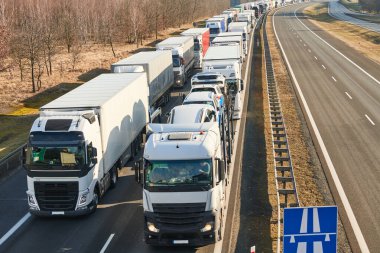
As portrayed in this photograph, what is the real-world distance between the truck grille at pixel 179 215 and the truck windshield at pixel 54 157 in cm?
406

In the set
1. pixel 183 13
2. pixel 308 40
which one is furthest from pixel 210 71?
pixel 183 13

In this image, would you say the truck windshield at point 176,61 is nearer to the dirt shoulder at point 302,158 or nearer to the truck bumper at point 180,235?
the dirt shoulder at point 302,158

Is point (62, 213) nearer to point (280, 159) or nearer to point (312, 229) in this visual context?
point (280, 159)

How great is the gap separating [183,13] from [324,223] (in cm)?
10713

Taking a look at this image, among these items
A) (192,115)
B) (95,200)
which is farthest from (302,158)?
(95,200)

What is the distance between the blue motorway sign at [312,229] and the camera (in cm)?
690

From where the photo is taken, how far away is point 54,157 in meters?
15.9

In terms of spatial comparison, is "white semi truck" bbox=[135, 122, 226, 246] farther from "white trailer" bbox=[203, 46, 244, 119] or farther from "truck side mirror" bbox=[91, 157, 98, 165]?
"white trailer" bbox=[203, 46, 244, 119]

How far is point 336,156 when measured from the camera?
21.8 meters

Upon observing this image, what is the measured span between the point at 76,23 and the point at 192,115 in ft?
168

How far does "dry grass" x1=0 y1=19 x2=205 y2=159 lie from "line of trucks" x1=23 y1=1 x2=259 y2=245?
7.72 meters

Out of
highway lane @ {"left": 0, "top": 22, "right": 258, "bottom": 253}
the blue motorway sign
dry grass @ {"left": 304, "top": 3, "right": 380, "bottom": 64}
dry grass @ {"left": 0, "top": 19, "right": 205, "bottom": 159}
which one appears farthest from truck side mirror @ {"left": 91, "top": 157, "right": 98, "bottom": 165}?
dry grass @ {"left": 304, "top": 3, "right": 380, "bottom": 64}

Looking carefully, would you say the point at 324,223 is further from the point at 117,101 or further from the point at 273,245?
the point at 117,101

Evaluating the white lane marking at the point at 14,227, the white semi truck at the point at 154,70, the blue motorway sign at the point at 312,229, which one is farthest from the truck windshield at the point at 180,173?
the white semi truck at the point at 154,70
